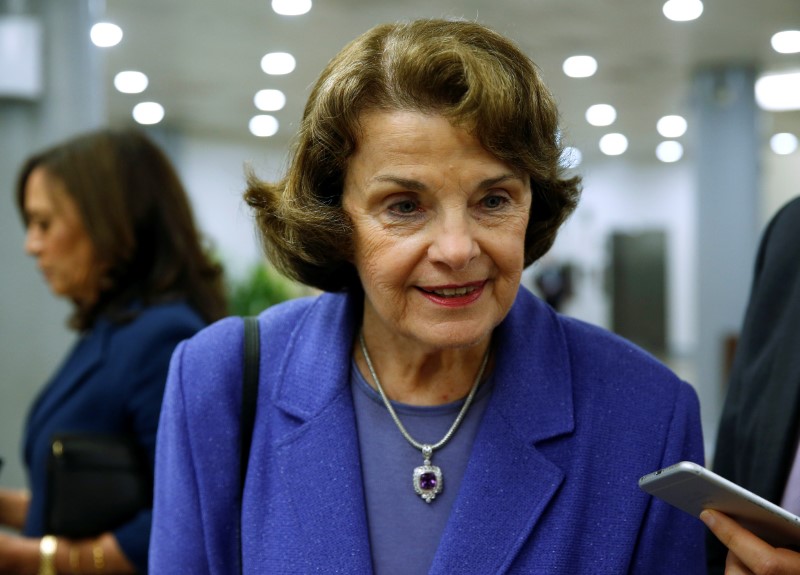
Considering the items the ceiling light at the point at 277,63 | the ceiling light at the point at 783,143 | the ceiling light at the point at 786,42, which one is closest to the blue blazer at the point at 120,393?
the ceiling light at the point at 277,63

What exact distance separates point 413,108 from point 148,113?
13.3 metres

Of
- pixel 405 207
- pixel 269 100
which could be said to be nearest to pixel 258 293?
pixel 269 100

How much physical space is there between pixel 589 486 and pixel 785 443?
42 centimetres

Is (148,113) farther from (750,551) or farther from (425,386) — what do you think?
(750,551)

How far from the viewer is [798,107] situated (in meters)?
12.1

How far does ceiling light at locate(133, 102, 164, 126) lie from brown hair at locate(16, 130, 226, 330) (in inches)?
431

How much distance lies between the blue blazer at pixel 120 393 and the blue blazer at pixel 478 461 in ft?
2.41

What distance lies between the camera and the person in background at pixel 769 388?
172 cm

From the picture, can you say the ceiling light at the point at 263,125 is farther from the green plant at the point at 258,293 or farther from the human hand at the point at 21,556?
the human hand at the point at 21,556

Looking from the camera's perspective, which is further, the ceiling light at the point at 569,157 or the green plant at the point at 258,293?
the green plant at the point at 258,293

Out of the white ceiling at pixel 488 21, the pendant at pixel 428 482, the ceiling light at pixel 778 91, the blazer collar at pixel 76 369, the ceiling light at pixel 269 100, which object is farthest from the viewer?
the ceiling light at pixel 269 100

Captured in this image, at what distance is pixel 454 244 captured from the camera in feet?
4.77

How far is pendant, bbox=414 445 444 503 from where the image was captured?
5.16 ft

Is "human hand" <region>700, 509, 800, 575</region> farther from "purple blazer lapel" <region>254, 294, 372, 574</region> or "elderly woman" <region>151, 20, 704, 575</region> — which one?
"purple blazer lapel" <region>254, 294, 372, 574</region>
